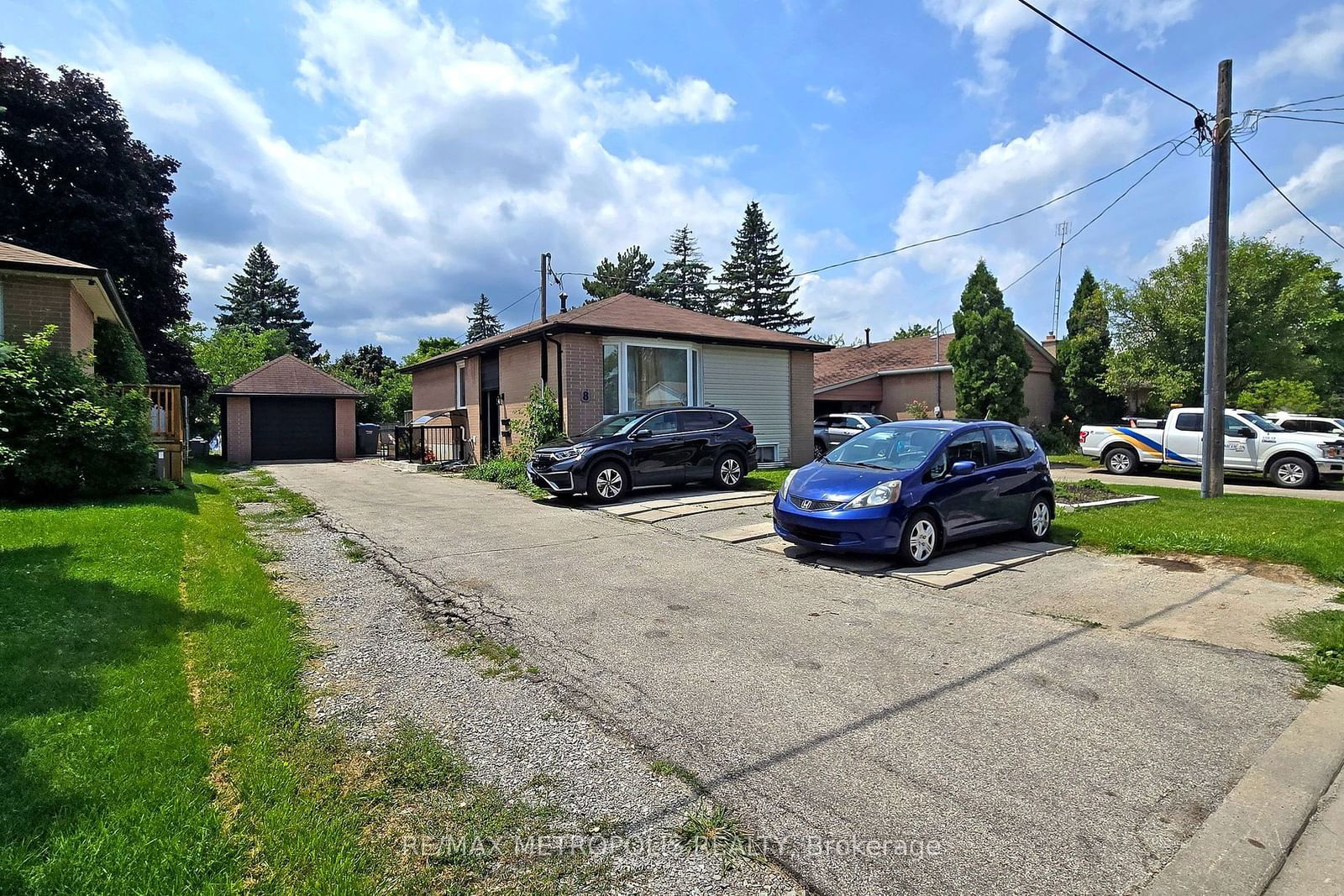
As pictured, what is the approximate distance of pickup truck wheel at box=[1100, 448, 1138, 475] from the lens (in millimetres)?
17344

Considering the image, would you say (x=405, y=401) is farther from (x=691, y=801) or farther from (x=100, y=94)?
(x=691, y=801)

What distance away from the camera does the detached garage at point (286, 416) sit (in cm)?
2475

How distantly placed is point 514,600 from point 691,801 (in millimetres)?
3330

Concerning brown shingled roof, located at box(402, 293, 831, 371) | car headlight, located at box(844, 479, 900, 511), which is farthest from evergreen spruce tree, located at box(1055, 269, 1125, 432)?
car headlight, located at box(844, 479, 900, 511)

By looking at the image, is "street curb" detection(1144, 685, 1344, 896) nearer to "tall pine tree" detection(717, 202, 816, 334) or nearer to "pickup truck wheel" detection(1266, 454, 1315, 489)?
"pickup truck wheel" detection(1266, 454, 1315, 489)

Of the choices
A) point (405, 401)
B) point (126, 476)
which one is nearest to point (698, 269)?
point (405, 401)

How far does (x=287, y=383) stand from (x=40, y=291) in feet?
51.8

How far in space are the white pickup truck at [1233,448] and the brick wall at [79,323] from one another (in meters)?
21.1

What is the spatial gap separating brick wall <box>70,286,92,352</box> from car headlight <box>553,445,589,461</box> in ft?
26.2

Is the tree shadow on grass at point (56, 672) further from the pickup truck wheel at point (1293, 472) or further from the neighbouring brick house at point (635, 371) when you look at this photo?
the pickup truck wheel at point (1293, 472)

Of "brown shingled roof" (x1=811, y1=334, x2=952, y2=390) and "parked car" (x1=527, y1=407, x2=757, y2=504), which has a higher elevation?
"brown shingled roof" (x1=811, y1=334, x2=952, y2=390)

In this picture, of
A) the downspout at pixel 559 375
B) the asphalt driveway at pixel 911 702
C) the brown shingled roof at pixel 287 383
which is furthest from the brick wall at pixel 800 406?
the brown shingled roof at pixel 287 383

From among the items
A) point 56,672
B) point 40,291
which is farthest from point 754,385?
point 56,672

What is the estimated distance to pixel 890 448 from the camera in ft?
26.1
